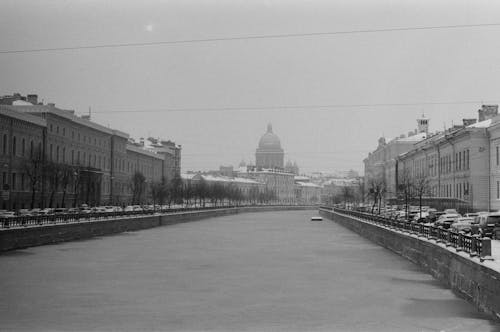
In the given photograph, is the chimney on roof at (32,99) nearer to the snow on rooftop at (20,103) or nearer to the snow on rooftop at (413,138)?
the snow on rooftop at (20,103)

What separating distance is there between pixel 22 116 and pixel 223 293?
46.7 metres

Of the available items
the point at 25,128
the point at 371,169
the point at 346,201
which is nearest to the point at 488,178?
the point at 25,128

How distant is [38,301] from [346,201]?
424 ft

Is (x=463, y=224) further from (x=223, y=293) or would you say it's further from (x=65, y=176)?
(x=65, y=176)

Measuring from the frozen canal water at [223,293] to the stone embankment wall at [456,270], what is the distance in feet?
1.24

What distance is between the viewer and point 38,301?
1986cm

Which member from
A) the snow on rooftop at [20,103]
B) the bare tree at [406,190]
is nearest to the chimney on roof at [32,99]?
the snow on rooftop at [20,103]

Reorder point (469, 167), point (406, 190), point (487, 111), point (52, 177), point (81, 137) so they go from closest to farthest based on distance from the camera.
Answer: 1. point (469, 167)
2. point (406, 190)
3. point (52, 177)
4. point (487, 111)
5. point (81, 137)

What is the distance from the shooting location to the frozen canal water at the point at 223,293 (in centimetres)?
1677

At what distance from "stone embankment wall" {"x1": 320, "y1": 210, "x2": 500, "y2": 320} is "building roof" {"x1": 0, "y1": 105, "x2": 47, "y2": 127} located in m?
36.5

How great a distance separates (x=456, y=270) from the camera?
21.3 meters

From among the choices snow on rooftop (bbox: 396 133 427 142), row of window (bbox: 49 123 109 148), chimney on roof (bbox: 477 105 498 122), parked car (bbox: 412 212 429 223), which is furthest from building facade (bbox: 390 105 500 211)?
row of window (bbox: 49 123 109 148)

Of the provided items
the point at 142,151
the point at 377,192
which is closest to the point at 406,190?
the point at 377,192

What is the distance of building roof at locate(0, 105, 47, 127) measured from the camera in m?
60.1
